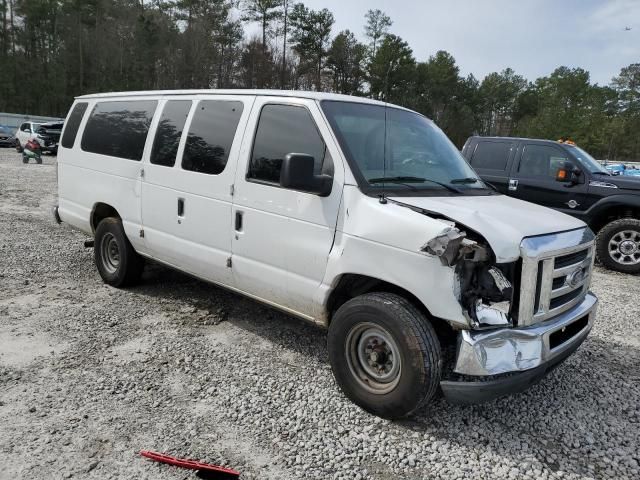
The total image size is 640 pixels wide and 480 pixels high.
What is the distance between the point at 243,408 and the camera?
3.26 meters

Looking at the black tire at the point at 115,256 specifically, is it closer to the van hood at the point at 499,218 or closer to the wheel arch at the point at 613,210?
the van hood at the point at 499,218

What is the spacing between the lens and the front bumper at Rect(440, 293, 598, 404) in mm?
2746

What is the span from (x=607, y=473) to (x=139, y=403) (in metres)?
3.00

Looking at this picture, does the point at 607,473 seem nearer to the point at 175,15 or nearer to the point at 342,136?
the point at 342,136

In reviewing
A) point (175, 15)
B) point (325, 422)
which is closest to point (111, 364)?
point (325, 422)

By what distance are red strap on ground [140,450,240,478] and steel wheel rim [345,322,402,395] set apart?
106 cm

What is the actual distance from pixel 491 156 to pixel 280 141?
6198 millimetres

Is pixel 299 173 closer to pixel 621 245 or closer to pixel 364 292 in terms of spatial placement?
pixel 364 292

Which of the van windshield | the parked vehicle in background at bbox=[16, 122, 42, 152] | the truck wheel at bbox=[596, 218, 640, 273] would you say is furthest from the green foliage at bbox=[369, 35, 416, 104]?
the parked vehicle in background at bbox=[16, 122, 42, 152]

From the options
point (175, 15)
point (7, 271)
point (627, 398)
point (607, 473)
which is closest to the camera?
point (607, 473)

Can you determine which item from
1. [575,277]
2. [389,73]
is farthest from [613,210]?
[389,73]

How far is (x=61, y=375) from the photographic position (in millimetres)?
3578

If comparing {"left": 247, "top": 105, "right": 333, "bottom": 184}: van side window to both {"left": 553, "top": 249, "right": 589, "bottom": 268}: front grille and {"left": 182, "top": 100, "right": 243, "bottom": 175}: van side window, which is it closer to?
{"left": 182, "top": 100, "right": 243, "bottom": 175}: van side window

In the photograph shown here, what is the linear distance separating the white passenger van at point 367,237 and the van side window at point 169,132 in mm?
17
